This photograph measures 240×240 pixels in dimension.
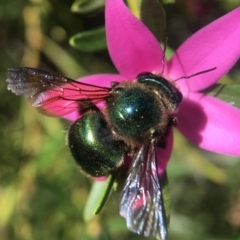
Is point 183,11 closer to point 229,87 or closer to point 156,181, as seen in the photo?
point 229,87

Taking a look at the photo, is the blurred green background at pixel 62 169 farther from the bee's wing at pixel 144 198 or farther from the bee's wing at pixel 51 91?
the bee's wing at pixel 144 198

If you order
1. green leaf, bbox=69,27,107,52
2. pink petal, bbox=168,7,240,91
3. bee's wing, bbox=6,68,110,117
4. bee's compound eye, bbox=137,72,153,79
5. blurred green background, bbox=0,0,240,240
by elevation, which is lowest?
blurred green background, bbox=0,0,240,240

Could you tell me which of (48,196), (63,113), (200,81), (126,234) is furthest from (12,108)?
(200,81)

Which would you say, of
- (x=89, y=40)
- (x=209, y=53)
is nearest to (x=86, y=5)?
(x=89, y=40)

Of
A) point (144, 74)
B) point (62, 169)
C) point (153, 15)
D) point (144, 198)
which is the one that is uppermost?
point (153, 15)

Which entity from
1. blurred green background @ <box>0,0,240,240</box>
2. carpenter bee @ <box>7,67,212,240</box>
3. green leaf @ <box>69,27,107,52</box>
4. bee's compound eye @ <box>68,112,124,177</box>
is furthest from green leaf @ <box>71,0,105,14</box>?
bee's compound eye @ <box>68,112,124,177</box>

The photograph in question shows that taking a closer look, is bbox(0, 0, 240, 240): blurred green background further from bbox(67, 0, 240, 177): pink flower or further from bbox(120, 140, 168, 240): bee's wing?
bbox(120, 140, 168, 240): bee's wing

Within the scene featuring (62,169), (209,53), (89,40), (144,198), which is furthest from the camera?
(62,169)

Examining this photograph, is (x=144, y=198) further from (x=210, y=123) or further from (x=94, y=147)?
(x=210, y=123)
